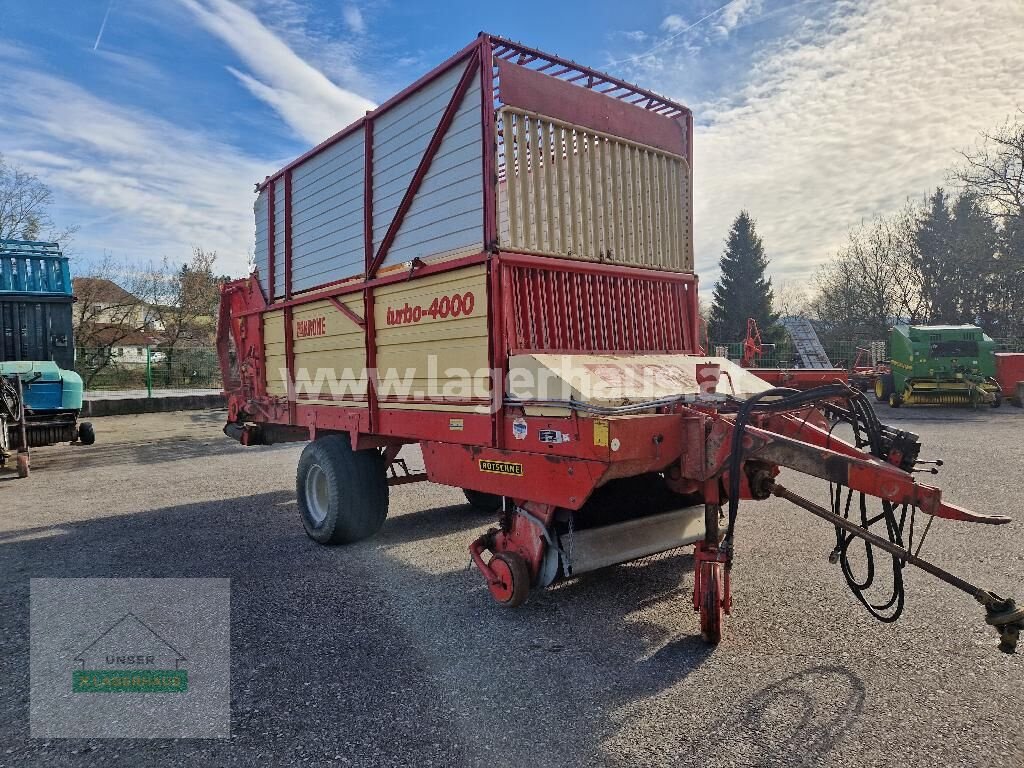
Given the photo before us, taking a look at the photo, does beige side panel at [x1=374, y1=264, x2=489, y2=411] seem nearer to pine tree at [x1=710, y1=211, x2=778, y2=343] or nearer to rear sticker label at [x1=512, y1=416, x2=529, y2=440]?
rear sticker label at [x1=512, y1=416, x2=529, y2=440]

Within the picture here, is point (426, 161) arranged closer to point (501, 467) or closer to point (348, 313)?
point (348, 313)

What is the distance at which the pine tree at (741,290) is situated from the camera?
3931 cm

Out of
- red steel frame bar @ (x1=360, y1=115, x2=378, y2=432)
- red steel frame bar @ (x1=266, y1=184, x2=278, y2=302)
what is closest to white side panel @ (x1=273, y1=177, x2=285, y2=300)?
red steel frame bar @ (x1=266, y1=184, x2=278, y2=302)

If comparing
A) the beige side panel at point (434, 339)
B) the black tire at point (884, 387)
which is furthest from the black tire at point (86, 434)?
the black tire at point (884, 387)

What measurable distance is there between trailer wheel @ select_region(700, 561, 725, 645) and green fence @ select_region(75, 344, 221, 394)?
20.6 meters

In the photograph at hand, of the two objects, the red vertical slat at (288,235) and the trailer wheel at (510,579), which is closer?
the trailer wheel at (510,579)

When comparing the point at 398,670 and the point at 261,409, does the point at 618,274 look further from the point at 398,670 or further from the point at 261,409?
the point at 261,409

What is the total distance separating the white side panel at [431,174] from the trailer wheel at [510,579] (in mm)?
1899

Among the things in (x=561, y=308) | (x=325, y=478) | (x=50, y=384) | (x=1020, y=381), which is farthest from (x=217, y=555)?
(x=1020, y=381)

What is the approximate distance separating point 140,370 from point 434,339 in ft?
66.9

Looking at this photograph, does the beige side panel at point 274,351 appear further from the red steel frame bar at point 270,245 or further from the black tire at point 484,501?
the black tire at point 484,501

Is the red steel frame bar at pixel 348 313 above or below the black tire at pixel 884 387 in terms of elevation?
above

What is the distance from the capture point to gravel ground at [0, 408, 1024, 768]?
265 centimetres

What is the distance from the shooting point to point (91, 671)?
3373 millimetres
